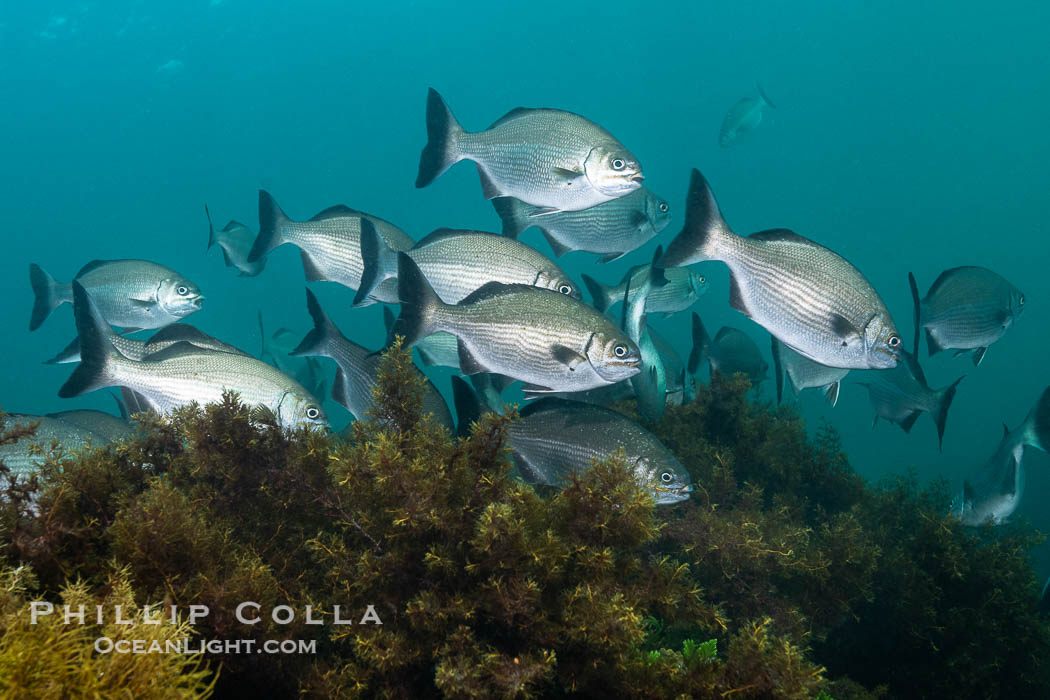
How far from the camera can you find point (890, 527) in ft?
17.0

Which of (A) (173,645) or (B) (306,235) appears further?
(B) (306,235)

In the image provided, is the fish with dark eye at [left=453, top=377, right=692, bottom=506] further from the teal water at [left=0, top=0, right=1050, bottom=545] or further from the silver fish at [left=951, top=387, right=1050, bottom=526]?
the teal water at [left=0, top=0, right=1050, bottom=545]

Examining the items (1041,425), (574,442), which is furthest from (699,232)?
(1041,425)

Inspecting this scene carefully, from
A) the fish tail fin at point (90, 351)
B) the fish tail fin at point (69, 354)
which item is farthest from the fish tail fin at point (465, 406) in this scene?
the fish tail fin at point (69, 354)

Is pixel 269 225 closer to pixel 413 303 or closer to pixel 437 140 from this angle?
pixel 437 140

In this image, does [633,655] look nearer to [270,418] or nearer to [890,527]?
[270,418]

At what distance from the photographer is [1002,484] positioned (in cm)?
550

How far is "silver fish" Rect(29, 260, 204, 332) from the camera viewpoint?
602 cm

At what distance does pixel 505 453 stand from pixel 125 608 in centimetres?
137

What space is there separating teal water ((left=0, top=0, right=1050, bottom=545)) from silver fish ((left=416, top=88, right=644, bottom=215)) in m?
46.0

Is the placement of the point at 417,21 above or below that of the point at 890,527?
above

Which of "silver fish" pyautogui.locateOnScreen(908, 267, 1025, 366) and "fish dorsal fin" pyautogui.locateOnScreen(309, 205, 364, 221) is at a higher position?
"fish dorsal fin" pyautogui.locateOnScreen(309, 205, 364, 221)

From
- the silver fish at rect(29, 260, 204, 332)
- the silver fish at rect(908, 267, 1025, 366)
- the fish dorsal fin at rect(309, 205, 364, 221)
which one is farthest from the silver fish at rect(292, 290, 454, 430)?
the silver fish at rect(908, 267, 1025, 366)

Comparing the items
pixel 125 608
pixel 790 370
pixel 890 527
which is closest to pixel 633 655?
pixel 125 608
